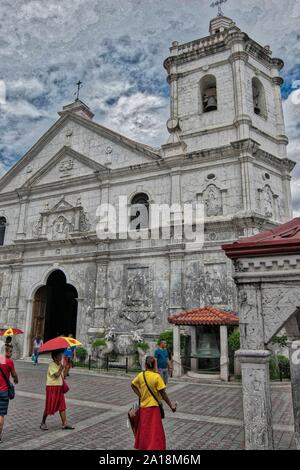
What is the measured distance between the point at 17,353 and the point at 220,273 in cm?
1213

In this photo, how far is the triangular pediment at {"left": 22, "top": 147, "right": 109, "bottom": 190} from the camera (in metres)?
20.2

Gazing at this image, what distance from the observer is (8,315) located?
20.2 m

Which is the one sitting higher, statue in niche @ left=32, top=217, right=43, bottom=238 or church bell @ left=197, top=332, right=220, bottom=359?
statue in niche @ left=32, top=217, right=43, bottom=238

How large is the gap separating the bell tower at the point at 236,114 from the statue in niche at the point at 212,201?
0.58 m

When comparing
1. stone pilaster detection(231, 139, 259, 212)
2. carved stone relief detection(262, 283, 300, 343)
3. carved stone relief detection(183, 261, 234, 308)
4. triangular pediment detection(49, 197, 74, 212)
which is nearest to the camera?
carved stone relief detection(262, 283, 300, 343)

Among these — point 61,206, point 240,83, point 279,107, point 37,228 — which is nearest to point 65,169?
point 61,206

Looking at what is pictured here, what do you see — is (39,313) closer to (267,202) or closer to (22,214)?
(22,214)

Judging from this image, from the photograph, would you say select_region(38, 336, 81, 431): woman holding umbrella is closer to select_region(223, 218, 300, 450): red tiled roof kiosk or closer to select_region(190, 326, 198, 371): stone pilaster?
select_region(223, 218, 300, 450): red tiled roof kiosk

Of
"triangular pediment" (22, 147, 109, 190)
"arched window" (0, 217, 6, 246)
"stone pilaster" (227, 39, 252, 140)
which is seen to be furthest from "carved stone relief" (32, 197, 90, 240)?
"stone pilaster" (227, 39, 252, 140)

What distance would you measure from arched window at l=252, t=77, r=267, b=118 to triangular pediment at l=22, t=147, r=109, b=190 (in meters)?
8.72

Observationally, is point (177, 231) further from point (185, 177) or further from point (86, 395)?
point (86, 395)

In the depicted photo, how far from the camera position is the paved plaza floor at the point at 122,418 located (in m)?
6.33

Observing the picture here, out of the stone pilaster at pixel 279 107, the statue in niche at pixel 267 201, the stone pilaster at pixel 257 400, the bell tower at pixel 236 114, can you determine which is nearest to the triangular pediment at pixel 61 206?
the bell tower at pixel 236 114
